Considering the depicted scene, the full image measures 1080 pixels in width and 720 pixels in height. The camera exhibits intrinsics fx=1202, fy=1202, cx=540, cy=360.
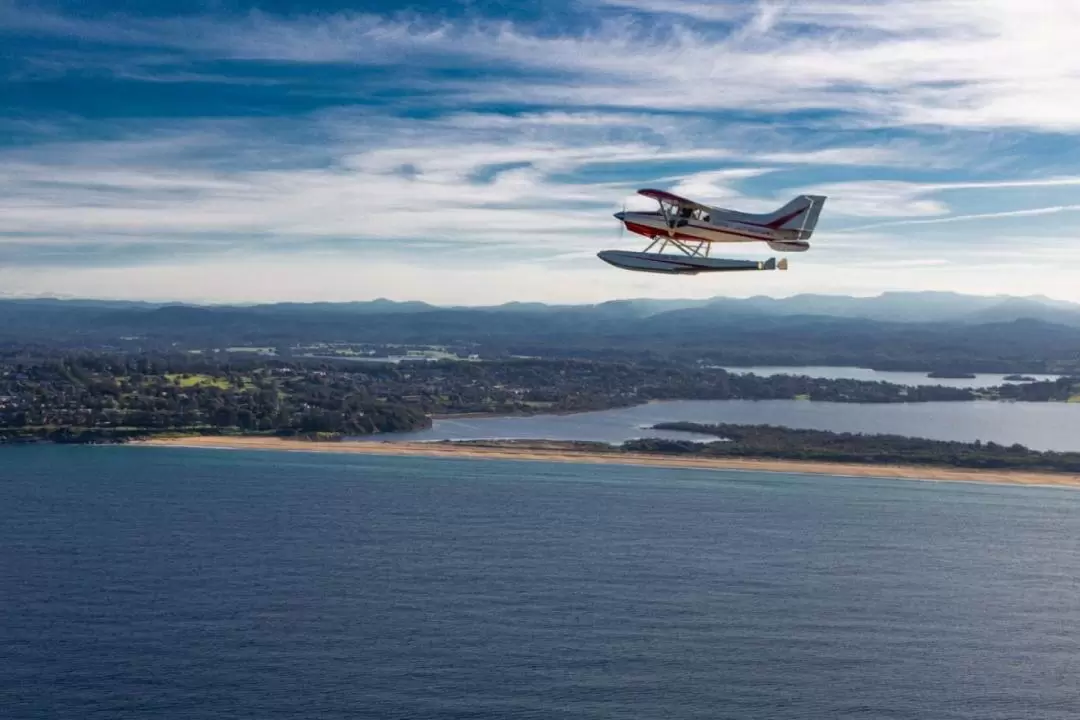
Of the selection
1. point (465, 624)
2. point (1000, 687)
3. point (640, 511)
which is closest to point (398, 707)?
point (465, 624)

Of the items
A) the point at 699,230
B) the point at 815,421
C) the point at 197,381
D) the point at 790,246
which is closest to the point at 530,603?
the point at 699,230

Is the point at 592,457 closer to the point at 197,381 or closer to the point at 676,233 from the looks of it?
the point at 197,381

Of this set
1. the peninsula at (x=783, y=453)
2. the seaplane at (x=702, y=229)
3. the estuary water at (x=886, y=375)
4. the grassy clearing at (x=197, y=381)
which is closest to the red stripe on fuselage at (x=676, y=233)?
the seaplane at (x=702, y=229)

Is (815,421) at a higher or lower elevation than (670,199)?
lower

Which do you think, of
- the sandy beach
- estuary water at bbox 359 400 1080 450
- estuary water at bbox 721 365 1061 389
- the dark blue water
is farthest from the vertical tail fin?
estuary water at bbox 721 365 1061 389

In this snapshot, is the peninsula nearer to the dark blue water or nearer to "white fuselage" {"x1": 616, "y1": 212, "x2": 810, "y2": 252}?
the dark blue water
